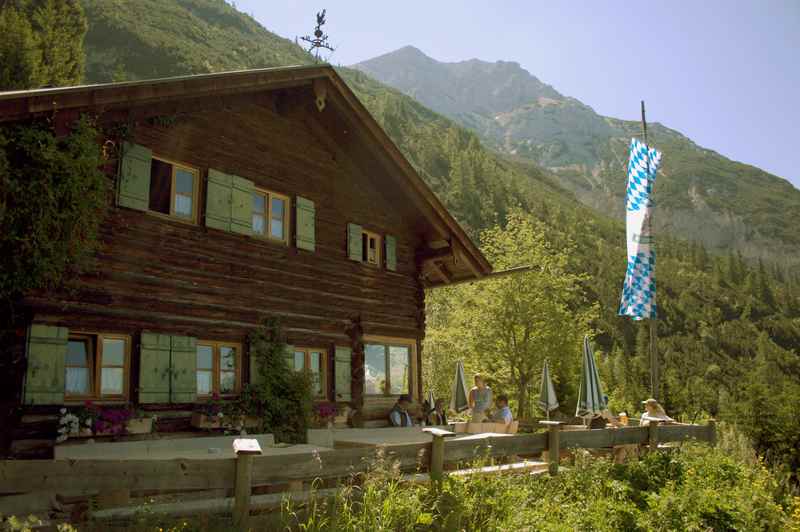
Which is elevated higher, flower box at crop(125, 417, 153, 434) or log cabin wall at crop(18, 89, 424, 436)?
log cabin wall at crop(18, 89, 424, 436)

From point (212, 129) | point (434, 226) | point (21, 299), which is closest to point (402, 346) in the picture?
point (434, 226)

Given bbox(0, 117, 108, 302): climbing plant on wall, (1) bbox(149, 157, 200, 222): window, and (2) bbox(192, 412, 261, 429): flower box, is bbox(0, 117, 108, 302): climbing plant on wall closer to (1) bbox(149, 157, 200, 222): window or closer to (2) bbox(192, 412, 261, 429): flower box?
(1) bbox(149, 157, 200, 222): window

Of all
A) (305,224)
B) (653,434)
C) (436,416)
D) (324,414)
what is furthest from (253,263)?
(653,434)

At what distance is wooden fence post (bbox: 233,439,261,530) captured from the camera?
19.9 ft

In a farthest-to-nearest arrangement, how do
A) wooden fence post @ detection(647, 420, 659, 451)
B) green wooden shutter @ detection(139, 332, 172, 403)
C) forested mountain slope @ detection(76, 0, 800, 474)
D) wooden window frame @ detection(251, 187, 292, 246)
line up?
forested mountain slope @ detection(76, 0, 800, 474)
wooden fence post @ detection(647, 420, 659, 451)
wooden window frame @ detection(251, 187, 292, 246)
green wooden shutter @ detection(139, 332, 172, 403)

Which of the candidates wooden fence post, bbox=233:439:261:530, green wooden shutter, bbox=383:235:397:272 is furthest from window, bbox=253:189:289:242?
wooden fence post, bbox=233:439:261:530

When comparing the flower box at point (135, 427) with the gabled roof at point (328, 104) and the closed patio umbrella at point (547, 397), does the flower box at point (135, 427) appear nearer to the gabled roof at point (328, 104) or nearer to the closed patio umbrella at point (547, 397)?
the gabled roof at point (328, 104)

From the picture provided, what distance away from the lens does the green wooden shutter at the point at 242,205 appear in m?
12.1

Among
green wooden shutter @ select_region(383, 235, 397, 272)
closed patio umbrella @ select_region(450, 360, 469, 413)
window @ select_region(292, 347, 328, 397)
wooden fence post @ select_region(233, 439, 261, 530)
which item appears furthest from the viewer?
closed patio umbrella @ select_region(450, 360, 469, 413)

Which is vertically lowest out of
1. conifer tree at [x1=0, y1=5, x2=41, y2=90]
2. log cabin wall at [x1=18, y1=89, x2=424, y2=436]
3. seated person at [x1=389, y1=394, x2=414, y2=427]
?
seated person at [x1=389, y1=394, x2=414, y2=427]

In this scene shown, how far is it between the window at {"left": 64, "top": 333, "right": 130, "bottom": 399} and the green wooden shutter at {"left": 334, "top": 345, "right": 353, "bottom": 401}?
4.39m

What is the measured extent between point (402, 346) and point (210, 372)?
5229mm

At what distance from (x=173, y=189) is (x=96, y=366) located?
10.2 feet

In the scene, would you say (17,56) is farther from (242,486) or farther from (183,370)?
(242,486)
